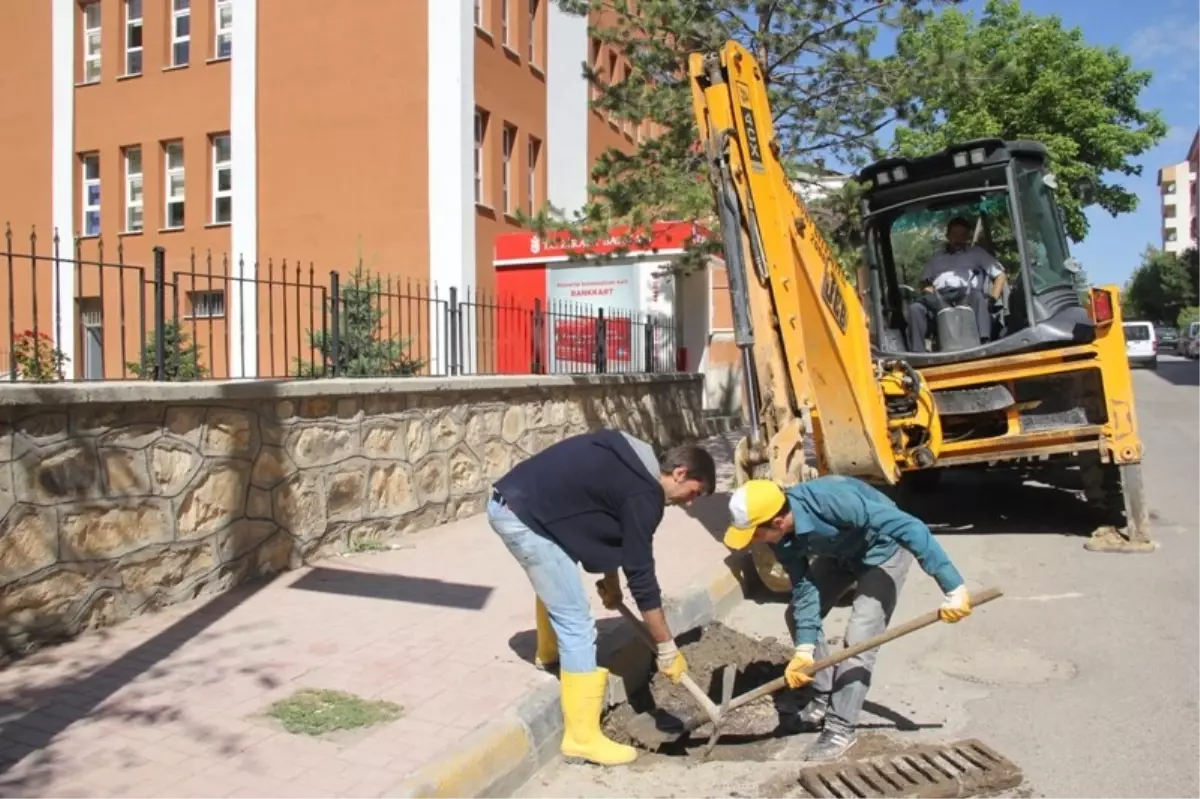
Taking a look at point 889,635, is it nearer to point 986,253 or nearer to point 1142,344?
point 986,253

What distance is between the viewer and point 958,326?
8.53 metres

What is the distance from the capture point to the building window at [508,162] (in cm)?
2039

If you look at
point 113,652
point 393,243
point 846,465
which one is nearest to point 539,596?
point 113,652

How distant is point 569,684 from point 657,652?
39 centimetres

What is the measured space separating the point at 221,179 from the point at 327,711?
1881cm

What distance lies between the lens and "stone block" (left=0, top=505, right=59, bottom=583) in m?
4.93

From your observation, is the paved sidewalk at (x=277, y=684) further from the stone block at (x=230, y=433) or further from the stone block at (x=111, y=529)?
the stone block at (x=230, y=433)

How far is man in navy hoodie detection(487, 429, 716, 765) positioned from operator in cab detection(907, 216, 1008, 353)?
5.15 m

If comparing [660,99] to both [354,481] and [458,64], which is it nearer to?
[354,481]

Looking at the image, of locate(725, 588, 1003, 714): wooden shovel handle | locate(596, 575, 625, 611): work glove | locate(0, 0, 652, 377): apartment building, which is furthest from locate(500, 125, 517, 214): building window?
locate(725, 588, 1003, 714): wooden shovel handle

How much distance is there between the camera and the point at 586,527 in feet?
14.1

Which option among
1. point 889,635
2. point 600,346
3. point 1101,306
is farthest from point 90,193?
point 889,635

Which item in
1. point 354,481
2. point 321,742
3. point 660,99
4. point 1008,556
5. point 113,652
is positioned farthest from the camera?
point 660,99

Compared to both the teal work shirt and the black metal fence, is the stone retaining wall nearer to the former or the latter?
the black metal fence
